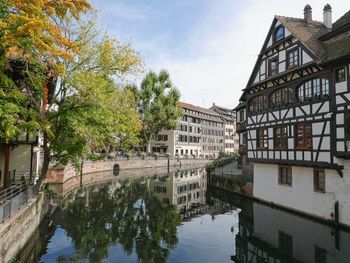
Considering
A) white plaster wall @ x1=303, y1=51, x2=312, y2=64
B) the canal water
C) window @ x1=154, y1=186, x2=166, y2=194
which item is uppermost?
white plaster wall @ x1=303, y1=51, x2=312, y2=64

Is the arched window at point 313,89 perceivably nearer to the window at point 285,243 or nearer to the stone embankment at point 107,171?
the window at point 285,243

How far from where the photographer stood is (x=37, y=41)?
10523mm

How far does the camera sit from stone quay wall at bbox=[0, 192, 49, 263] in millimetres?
11664

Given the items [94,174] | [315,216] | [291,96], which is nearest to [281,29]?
[291,96]

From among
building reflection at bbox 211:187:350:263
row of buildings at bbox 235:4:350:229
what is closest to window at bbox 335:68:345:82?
row of buildings at bbox 235:4:350:229

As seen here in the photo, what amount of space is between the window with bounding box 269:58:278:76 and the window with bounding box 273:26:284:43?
5.12 feet

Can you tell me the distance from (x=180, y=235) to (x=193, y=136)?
69497 mm

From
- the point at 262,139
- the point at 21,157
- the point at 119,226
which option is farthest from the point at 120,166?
the point at 119,226

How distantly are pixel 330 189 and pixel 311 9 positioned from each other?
15.1 metres

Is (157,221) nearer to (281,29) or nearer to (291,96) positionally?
(291,96)

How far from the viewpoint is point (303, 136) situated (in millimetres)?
20812

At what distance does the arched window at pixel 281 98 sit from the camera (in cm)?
2217

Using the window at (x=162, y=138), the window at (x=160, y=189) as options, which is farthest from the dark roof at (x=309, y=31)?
the window at (x=162, y=138)

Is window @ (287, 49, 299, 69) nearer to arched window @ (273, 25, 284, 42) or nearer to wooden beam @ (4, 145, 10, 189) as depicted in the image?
arched window @ (273, 25, 284, 42)
